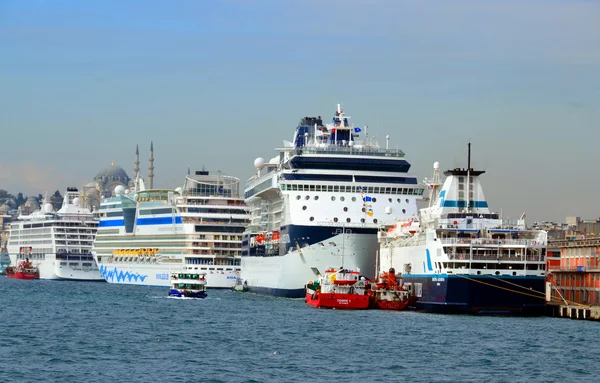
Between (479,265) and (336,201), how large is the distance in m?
21.8

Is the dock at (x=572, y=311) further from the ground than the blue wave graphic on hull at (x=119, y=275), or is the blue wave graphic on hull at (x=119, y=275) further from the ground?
the blue wave graphic on hull at (x=119, y=275)

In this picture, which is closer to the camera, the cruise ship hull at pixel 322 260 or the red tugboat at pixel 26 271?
the cruise ship hull at pixel 322 260

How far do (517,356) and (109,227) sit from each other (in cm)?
11637

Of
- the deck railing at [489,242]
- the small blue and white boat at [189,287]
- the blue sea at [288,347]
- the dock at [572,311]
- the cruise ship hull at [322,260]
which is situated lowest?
the blue sea at [288,347]

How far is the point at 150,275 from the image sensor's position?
145 metres

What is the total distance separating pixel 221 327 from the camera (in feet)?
227

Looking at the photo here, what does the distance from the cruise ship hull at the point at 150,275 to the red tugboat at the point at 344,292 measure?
4913 cm

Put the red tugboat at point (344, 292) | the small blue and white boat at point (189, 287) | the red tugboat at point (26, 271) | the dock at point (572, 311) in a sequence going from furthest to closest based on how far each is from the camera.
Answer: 1. the red tugboat at point (26, 271)
2. the small blue and white boat at point (189, 287)
3. the red tugboat at point (344, 292)
4. the dock at point (572, 311)

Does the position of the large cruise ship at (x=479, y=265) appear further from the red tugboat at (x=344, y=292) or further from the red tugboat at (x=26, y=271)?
the red tugboat at (x=26, y=271)

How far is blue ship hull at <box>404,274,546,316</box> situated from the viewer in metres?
74.3

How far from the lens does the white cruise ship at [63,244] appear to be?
599ft

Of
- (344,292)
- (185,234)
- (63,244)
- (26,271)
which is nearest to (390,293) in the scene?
(344,292)

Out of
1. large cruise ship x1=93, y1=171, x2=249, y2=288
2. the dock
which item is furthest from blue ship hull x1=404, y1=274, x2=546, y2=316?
large cruise ship x1=93, y1=171, x2=249, y2=288

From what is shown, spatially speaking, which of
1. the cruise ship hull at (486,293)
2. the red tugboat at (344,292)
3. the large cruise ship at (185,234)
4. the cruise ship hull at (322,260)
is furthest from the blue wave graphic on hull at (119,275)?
the cruise ship hull at (486,293)
